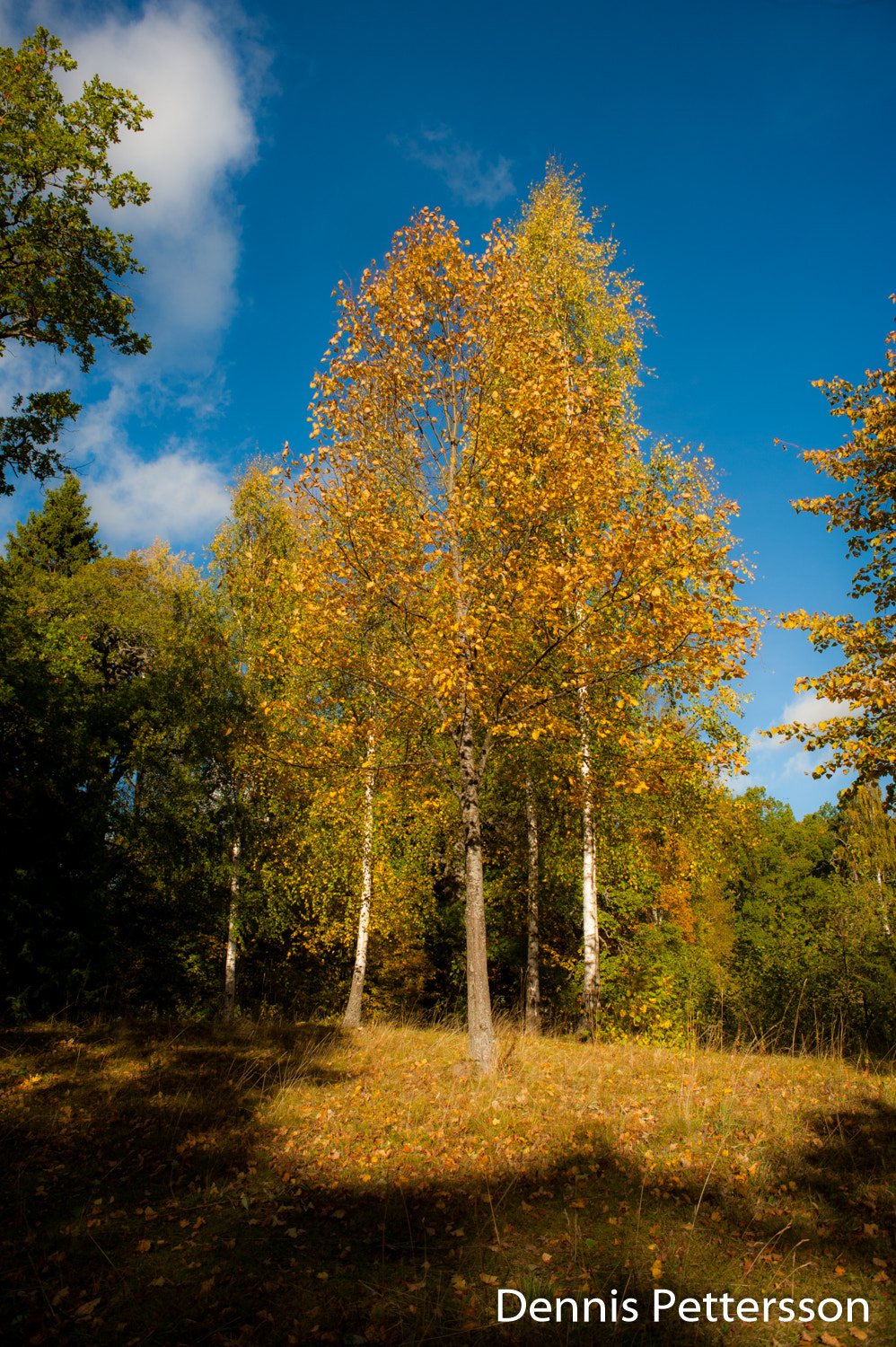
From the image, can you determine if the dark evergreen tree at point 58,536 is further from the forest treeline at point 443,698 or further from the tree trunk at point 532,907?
the tree trunk at point 532,907

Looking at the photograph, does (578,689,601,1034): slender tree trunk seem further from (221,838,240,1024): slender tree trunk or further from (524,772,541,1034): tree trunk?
(221,838,240,1024): slender tree trunk

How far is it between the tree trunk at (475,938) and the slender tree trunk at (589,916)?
2348 mm

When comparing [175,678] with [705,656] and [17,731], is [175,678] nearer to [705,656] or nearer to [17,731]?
[17,731]

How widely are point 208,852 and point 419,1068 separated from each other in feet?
27.5

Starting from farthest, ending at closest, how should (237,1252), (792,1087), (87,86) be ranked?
1. (87,86)
2. (792,1087)
3. (237,1252)

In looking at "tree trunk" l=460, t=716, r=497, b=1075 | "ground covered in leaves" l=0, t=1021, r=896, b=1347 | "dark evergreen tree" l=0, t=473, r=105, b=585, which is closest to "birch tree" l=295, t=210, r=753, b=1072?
"tree trunk" l=460, t=716, r=497, b=1075

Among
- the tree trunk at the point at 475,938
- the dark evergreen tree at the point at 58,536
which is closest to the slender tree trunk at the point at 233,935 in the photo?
the tree trunk at the point at 475,938

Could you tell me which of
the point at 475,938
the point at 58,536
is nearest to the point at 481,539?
the point at 475,938

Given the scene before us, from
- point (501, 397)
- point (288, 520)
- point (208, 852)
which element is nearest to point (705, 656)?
point (501, 397)

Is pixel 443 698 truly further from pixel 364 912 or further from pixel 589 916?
pixel 364 912

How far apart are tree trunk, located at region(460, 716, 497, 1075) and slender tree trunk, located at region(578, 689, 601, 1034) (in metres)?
2.35

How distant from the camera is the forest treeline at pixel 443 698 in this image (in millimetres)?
8445

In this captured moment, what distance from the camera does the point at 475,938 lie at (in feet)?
27.0

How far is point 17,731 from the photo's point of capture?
11.2 metres
